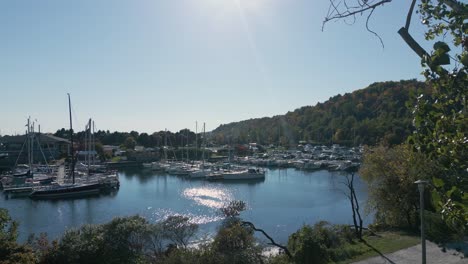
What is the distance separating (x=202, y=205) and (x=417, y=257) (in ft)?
85.5

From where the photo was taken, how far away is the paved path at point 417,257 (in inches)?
559

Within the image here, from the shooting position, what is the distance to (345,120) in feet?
330

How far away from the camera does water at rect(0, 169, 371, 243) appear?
31062mm

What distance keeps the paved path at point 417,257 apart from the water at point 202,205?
10.2m

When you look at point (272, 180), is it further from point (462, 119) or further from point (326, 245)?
point (462, 119)

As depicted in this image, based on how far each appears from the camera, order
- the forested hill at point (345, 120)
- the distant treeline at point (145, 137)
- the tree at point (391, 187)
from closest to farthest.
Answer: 1. the tree at point (391, 187)
2. the forested hill at point (345, 120)
3. the distant treeline at point (145, 137)

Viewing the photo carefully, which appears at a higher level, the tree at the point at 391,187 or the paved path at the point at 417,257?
the tree at the point at 391,187

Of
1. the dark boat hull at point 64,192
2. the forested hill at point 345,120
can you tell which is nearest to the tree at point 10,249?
the dark boat hull at point 64,192

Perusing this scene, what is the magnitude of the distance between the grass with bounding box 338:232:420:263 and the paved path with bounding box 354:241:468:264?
0.39 metres

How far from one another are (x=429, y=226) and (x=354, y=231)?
3609mm

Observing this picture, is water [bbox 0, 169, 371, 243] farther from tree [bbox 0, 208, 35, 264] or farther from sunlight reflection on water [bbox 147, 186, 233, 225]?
tree [bbox 0, 208, 35, 264]

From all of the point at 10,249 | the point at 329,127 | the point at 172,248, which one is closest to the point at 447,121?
the point at 10,249

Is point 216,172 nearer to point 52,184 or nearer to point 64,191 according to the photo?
point 52,184

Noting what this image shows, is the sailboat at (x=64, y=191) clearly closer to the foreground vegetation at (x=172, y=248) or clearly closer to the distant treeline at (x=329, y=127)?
the foreground vegetation at (x=172, y=248)
